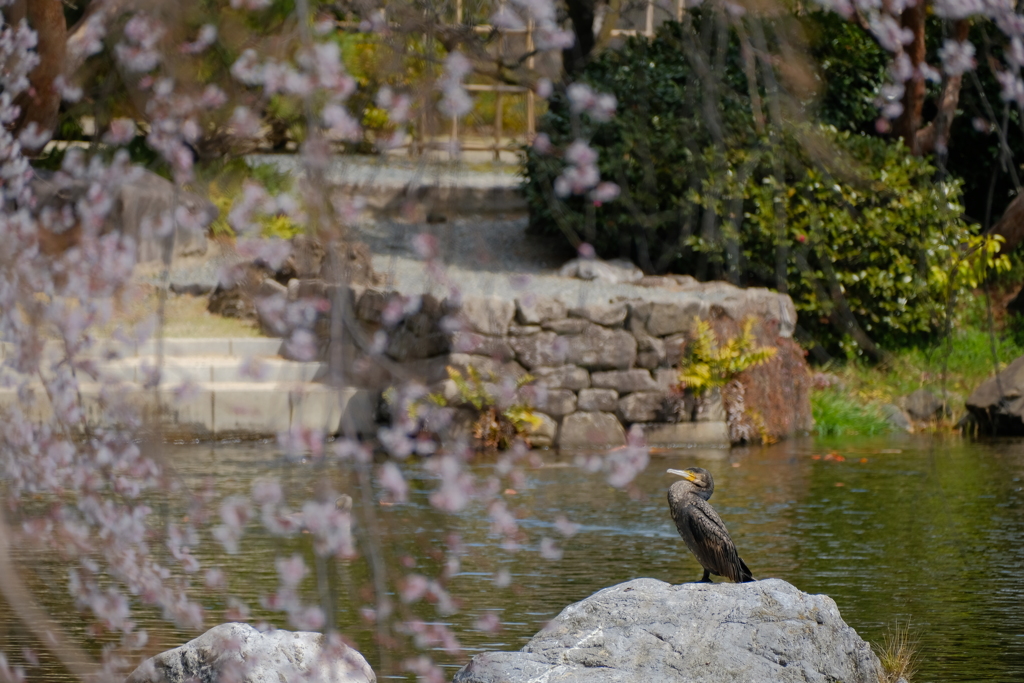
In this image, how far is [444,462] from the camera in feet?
14.4

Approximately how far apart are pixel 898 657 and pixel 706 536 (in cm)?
86

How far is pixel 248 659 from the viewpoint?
4.12 m

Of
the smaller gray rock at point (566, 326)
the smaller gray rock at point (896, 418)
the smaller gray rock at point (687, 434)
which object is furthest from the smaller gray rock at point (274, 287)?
the smaller gray rock at point (896, 418)

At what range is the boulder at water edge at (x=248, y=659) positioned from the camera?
4133mm

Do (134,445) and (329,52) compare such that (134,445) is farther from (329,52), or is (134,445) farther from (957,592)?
(957,592)

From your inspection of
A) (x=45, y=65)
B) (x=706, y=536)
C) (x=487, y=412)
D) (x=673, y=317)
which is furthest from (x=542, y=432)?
(x=706, y=536)

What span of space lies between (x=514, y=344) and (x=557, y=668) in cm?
685

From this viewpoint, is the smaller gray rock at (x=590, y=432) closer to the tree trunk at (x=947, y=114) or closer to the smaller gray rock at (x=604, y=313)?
the smaller gray rock at (x=604, y=313)

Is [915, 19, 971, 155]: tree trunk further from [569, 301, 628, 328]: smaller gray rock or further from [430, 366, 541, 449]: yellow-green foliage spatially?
[430, 366, 541, 449]: yellow-green foliage

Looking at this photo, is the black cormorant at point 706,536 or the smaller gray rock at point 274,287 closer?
the black cormorant at point 706,536

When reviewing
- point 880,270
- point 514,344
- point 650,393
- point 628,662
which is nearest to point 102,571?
point 628,662

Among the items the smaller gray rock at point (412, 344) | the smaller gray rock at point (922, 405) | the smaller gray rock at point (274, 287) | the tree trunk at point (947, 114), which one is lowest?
the smaller gray rock at point (922, 405)

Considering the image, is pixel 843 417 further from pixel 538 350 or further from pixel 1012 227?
pixel 1012 227

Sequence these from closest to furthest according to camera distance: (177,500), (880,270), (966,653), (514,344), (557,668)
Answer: (557,668) → (966,653) → (177,500) → (514,344) → (880,270)
